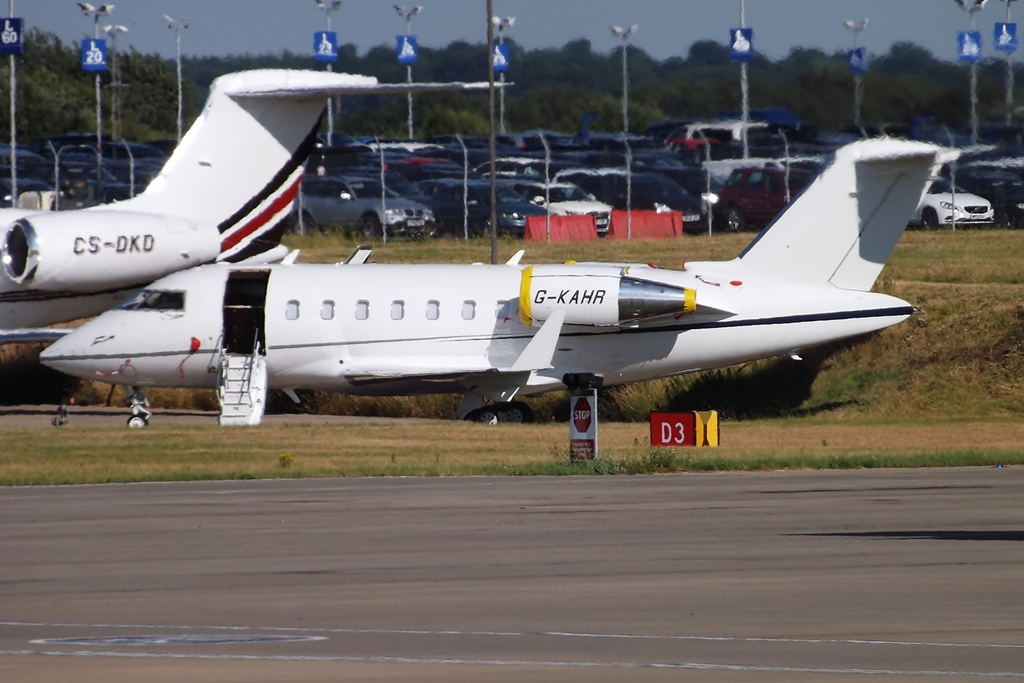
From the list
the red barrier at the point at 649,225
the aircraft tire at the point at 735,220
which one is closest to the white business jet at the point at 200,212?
the red barrier at the point at 649,225

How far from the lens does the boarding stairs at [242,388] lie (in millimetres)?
27156

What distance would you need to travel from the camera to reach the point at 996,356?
29766 millimetres

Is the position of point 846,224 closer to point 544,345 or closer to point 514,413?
point 544,345

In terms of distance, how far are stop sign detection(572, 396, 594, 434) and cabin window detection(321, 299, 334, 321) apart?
9.65m

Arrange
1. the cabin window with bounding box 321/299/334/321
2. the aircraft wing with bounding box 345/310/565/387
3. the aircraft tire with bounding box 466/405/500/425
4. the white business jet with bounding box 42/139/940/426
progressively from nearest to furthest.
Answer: the aircraft wing with bounding box 345/310/565/387, the white business jet with bounding box 42/139/940/426, the cabin window with bounding box 321/299/334/321, the aircraft tire with bounding box 466/405/500/425

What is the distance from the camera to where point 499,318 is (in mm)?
28281

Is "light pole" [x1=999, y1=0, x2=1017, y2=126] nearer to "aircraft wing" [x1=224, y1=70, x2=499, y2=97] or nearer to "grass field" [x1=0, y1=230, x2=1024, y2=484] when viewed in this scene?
"grass field" [x1=0, y1=230, x2=1024, y2=484]

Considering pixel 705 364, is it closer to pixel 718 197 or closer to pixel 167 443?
pixel 167 443

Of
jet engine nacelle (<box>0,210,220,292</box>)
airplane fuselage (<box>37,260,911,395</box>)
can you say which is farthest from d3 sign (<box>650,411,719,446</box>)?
jet engine nacelle (<box>0,210,220,292</box>)

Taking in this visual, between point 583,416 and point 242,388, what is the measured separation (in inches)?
385

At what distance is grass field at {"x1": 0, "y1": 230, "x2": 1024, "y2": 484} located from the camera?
20.3 metres

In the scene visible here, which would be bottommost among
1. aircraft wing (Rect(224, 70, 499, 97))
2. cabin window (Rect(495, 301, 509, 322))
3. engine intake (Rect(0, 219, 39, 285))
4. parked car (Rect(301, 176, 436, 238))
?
cabin window (Rect(495, 301, 509, 322))

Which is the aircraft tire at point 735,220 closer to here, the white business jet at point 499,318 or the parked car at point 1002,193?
the parked car at point 1002,193

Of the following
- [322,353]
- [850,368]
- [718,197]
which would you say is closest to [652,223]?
[718,197]
